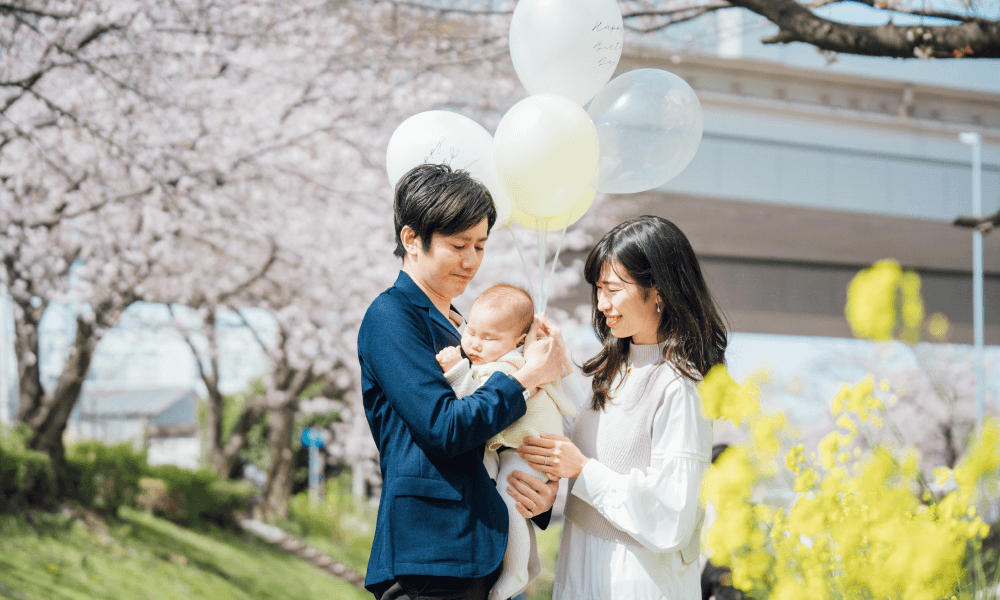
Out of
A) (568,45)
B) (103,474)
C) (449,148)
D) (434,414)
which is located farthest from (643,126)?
(103,474)

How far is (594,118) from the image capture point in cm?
243

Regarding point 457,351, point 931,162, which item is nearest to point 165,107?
point 457,351

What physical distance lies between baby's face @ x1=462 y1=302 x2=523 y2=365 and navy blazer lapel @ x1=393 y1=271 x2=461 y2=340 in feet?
0.18

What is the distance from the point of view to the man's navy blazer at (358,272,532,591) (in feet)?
5.47

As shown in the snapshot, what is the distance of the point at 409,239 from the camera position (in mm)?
1872

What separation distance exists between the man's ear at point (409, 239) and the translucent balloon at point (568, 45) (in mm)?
747

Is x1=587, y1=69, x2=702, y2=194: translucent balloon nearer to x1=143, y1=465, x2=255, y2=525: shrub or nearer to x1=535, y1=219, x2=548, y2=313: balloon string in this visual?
x1=535, y1=219, x2=548, y2=313: balloon string

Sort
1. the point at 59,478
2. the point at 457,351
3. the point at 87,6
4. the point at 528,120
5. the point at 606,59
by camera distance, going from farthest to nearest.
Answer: the point at 59,478 < the point at 87,6 < the point at 606,59 < the point at 528,120 < the point at 457,351

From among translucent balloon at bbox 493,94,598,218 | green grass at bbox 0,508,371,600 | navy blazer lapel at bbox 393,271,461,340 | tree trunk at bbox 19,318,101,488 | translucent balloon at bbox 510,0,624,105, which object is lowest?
green grass at bbox 0,508,371,600

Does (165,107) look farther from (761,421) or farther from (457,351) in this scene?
(761,421)

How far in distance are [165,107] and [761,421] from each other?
5.23m

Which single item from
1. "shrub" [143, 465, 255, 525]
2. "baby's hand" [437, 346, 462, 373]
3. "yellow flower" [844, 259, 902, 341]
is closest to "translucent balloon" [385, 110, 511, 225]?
"baby's hand" [437, 346, 462, 373]

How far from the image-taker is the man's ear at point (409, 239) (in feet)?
6.11

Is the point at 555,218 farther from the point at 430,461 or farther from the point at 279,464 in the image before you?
the point at 279,464
